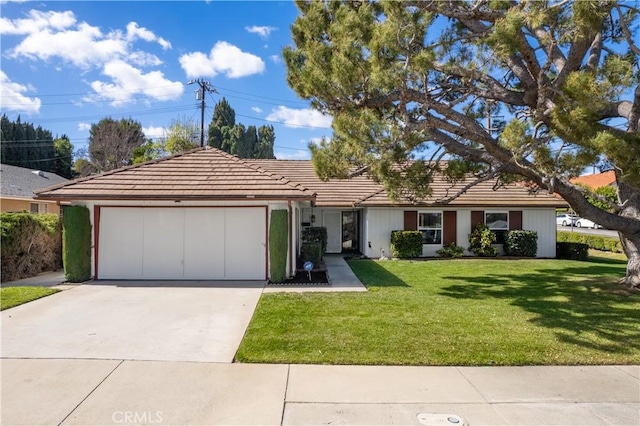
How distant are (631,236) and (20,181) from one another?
1233 inches

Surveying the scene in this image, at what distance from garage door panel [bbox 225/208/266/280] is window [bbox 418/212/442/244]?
881 cm

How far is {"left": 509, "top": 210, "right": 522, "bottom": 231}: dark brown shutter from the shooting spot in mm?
17453

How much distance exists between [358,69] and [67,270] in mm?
9458

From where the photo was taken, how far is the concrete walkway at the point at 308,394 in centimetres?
362

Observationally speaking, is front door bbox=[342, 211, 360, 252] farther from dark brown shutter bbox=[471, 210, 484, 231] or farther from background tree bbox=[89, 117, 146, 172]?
background tree bbox=[89, 117, 146, 172]

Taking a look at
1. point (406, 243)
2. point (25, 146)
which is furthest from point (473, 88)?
point (25, 146)

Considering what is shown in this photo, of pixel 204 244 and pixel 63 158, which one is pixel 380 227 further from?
pixel 63 158

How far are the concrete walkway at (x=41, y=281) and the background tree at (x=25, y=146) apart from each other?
3502cm

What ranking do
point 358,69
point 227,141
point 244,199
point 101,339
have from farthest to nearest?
point 227,141 < point 244,199 < point 358,69 < point 101,339

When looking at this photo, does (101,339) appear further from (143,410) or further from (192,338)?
(143,410)

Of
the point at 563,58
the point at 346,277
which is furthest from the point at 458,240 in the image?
the point at 563,58

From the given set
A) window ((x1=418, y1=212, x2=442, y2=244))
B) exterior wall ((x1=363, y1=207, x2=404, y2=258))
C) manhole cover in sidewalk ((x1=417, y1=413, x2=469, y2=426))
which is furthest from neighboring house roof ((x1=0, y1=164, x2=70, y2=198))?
manhole cover in sidewalk ((x1=417, y1=413, x2=469, y2=426))

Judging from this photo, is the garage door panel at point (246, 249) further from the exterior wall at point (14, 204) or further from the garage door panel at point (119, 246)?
the exterior wall at point (14, 204)

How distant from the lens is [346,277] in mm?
11562
